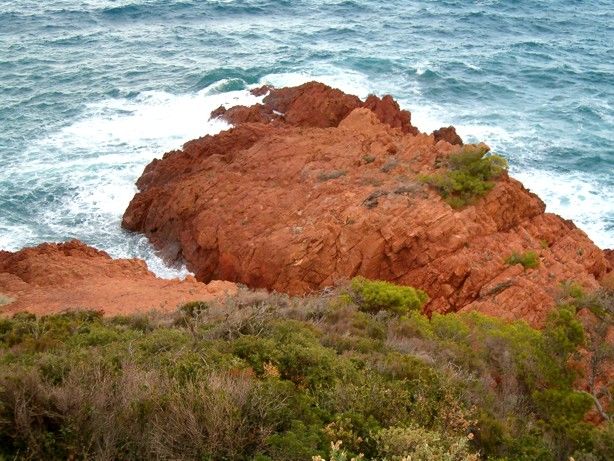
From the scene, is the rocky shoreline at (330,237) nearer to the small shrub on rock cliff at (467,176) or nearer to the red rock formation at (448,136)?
the small shrub on rock cliff at (467,176)

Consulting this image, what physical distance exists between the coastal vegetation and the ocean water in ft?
31.7

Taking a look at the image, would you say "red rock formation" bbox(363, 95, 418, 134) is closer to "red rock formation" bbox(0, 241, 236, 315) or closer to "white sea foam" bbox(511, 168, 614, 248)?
"white sea foam" bbox(511, 168, 614, 248)

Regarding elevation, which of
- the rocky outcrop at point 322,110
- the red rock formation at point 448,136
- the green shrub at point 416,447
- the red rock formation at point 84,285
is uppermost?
the green shrub at point 416,447

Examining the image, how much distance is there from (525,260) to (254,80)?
22.4 metres

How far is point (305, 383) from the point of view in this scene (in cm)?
952

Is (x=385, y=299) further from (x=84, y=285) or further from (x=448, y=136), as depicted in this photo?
(x=448, y=136)

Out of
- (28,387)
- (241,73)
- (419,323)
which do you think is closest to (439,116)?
(241,73)

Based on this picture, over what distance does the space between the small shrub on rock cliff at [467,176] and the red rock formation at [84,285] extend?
7020 millimetres

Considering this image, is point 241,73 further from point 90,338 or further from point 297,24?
point 90,338

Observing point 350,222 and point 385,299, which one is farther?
point 350,222

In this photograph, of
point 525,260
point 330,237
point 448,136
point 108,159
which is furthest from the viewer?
point 108,159

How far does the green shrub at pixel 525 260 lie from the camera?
1817 cm

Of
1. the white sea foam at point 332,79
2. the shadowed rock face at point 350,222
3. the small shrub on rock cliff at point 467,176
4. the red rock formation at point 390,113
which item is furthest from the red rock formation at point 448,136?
the white sea foam at point 332,79

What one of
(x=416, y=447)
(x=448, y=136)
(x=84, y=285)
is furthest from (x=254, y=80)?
(x=416, y=447)
